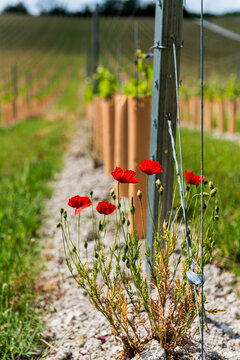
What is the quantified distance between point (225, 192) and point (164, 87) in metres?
1.62

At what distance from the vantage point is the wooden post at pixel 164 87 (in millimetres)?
1576

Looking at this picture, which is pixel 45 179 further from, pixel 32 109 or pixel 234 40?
pixel 234 40

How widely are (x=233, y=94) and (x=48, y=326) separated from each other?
8.73m

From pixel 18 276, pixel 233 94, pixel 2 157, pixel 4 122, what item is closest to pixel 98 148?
pixel 2 157

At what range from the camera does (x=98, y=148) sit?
17.5ft

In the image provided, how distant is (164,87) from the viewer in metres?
1.63

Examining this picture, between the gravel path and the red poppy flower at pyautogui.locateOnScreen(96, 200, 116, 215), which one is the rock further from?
the red poppy flower at pyautogui.locateOnScreen(96, 200, 116, 215)

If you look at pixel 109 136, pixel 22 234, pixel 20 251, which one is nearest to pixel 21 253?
pixel 20 251

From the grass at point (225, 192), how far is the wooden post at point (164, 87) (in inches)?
4.4

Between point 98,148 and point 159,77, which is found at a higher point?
point 159,77

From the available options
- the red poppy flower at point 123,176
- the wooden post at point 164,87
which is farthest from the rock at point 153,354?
the red poppy flower at point 123,176

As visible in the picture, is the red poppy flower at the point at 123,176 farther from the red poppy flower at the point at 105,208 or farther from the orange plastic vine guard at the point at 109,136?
the orange plastic vine guard at the point at 109,136

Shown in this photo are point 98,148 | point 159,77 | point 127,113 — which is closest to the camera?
point 159,77

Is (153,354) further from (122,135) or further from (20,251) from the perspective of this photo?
(122,135)
